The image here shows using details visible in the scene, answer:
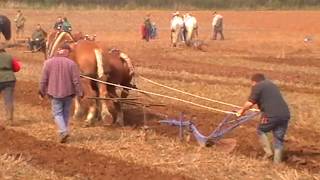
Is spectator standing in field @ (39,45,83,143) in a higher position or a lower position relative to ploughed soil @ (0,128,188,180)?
higher

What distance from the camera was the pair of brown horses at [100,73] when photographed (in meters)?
13.4

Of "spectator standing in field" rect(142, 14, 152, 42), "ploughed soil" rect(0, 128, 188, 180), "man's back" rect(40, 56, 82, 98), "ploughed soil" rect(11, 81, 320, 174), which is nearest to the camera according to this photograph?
"ploughed soil" rect(0, 128, 188, 180)

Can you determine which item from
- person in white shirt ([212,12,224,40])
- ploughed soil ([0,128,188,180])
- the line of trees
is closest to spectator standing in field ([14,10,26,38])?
person in white shirt ([212,12,224,40])

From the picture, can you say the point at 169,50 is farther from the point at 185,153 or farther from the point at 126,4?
the point at 126,4

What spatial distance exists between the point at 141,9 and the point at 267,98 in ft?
209

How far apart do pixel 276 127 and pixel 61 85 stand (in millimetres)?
3705

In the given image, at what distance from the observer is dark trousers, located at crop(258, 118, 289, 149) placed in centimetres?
1086

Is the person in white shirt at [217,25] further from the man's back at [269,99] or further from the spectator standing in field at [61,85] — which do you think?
the man's back at [269,99]

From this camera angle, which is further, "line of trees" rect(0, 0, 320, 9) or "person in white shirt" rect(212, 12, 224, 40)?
"line of trees" rect(0, 0, 320, 9)

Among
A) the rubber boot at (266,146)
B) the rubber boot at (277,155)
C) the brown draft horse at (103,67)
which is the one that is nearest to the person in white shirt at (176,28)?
the brown draft horse at (103,67)

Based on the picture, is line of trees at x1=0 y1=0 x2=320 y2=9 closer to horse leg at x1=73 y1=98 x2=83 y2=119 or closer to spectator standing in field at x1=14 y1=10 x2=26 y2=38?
spectator standing in field at x1=14 y1=10 x2=26 y2=38

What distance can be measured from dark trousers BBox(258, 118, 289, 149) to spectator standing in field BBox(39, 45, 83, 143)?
3.22 metres

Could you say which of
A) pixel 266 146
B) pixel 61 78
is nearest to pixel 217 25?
pixel 61 78

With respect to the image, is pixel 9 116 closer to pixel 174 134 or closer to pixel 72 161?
pixel 174 134
